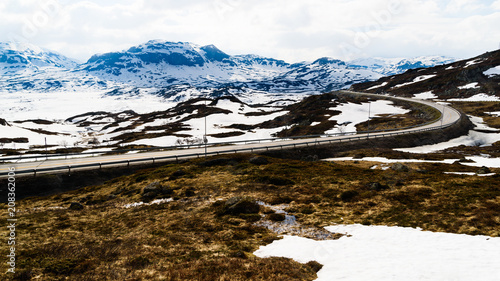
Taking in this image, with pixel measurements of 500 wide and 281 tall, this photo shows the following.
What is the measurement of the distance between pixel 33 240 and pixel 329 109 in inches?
5268

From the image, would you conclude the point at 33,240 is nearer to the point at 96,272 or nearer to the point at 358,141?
the point at 96,272

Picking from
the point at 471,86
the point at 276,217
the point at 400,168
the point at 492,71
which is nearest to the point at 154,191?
the point at 276,217

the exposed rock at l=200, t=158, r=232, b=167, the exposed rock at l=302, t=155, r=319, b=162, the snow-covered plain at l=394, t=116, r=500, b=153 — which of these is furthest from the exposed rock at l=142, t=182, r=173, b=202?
the snow-covered plain at l=394, t=116, r=500, b=153

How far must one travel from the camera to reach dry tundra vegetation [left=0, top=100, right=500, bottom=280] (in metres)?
14.2

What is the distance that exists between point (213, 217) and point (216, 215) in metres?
0.48

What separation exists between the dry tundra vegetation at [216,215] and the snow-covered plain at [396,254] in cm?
116

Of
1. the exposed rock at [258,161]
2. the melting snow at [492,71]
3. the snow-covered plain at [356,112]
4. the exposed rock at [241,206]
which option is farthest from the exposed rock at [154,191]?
the melting snow at [492,71]

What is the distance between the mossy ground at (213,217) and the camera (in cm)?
1410

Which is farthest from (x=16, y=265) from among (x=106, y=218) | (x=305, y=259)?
(x=305, y=259)

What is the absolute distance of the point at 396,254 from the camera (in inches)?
571

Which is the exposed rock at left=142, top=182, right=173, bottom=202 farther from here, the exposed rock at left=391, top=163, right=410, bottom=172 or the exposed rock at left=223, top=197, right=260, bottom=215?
the exposed rock at left=391, top=163, right=410, bottom=172

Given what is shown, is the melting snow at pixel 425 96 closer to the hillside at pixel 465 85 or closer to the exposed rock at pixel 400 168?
the hillside at pixel 465 85

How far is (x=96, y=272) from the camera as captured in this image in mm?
13688

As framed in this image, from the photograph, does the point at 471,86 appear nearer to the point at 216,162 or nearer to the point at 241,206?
the point at 216,162
